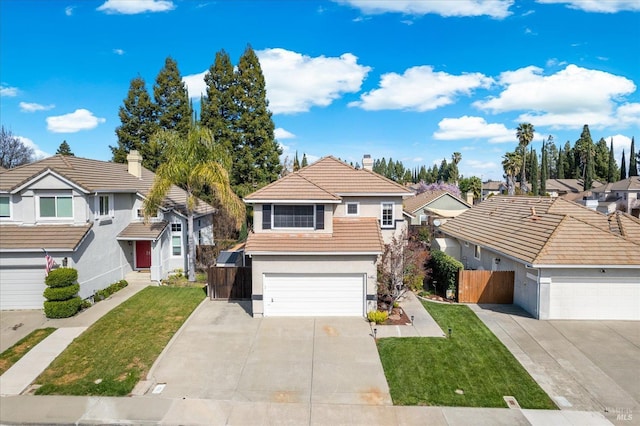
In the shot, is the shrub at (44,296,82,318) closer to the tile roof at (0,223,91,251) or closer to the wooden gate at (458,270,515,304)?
the tile roof at (0,223,91,251)

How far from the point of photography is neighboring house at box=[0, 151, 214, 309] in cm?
1741

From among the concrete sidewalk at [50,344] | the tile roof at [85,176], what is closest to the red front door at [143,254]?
the tile roof at [85,176]

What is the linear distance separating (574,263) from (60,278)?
21303mm

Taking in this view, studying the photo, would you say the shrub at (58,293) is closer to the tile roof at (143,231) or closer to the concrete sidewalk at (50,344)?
the concrete sidewalk at (50,344)

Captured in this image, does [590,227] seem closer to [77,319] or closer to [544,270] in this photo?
[544,270]

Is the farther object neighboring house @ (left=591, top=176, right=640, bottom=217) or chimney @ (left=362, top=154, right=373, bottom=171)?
neighboring house @ (left=591, top=176, right=640, bottom=217)

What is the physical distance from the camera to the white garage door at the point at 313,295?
16250 mm

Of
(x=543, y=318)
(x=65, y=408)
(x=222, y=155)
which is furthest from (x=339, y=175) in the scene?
(x=65, y=408)

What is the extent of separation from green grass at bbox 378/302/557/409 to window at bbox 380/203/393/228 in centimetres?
765

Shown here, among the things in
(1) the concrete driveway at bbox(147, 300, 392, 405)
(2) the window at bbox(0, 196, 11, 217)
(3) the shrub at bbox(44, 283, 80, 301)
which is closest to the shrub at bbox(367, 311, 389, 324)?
(1) the concrete driveway at bbox(147, 300, 392, 405)

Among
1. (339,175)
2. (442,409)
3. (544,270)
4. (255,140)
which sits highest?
(255,140)

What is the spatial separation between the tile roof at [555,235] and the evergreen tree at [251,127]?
19.0 m

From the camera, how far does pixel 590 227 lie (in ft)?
56.2

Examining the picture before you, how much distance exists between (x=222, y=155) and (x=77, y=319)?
410 inches
